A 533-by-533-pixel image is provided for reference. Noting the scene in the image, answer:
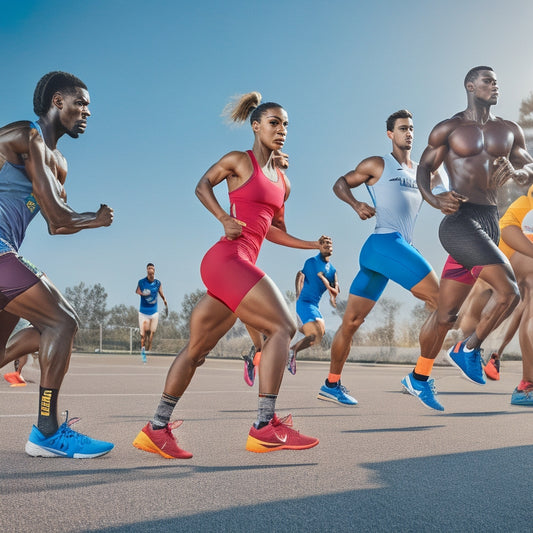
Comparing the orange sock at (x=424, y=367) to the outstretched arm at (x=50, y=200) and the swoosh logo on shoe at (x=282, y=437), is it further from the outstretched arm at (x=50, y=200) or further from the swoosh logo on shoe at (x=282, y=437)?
the outstretched arm at (x=50, y=200)

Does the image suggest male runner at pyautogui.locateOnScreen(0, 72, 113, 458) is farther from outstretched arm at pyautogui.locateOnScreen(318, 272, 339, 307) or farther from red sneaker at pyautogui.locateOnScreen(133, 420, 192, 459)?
outstretched arm at pyautogui.locateOnScreen(318, 272, 339, 307)

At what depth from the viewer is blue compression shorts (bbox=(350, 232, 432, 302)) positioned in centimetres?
611

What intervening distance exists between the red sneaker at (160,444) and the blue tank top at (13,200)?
128 centimetres

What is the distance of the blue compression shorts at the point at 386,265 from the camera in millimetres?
6113

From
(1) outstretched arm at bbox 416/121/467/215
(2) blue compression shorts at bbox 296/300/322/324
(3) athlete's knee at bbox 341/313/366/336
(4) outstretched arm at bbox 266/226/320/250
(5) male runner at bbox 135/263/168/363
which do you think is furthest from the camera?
(5) male runner at bbox 135/263/168/363

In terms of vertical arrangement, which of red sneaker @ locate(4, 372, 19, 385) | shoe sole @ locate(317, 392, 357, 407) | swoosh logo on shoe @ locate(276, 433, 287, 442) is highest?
swoosh logo on shoe @ locate(276, 433, 287, 442)

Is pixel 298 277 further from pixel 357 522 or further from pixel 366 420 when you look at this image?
pixel 357 522

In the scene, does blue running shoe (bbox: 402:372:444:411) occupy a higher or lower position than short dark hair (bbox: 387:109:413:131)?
lower

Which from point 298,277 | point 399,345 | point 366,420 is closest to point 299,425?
point 366,420

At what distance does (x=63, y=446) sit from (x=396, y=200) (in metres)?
3.96

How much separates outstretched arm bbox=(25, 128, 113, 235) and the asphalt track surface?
129cm

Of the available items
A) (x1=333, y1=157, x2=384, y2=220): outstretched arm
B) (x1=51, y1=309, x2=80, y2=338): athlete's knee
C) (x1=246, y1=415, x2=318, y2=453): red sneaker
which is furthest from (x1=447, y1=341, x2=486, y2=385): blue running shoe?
(x1=51, y1=309, x2=80, y2=338): athlete's knee

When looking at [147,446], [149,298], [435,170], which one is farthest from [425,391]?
[149,298]

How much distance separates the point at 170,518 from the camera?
2.38m
